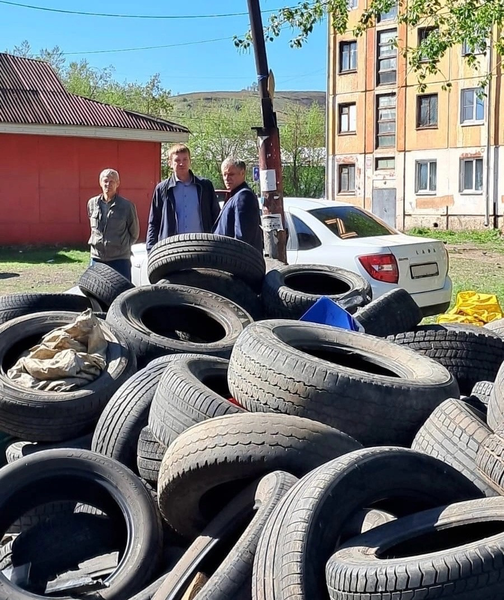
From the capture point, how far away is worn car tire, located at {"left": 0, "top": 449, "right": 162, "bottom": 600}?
387 cm

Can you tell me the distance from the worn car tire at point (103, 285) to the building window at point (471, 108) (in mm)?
33187

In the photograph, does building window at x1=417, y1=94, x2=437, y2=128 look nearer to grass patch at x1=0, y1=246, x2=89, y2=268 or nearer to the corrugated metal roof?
the corrugated metal roof

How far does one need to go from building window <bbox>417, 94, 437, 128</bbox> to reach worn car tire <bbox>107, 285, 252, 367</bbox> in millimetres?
35282

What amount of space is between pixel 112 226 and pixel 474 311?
3944mm

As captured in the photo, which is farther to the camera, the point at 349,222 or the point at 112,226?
the point at 349,222

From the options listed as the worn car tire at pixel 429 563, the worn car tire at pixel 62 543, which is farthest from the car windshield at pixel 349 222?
the worn car tire at pixel 429 563

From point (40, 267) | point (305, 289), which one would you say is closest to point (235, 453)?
point (305, 289)

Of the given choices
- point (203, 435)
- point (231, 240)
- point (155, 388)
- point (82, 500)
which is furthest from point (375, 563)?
point (231, 240)

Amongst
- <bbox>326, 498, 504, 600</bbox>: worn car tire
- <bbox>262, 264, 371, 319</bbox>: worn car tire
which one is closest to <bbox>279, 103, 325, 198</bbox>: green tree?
<bbox>262, 264, 371, 319</bbox>: worn car tire

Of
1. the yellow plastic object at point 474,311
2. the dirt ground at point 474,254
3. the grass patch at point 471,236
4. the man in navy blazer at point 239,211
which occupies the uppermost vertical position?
the man in navy blazer at point 239,211

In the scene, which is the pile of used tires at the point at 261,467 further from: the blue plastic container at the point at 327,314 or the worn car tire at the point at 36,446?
the blue plastic container at the point at 327,314

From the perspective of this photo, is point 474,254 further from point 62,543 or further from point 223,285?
point 62,543

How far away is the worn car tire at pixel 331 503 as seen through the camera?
9.66ft

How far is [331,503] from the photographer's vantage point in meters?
3.07
